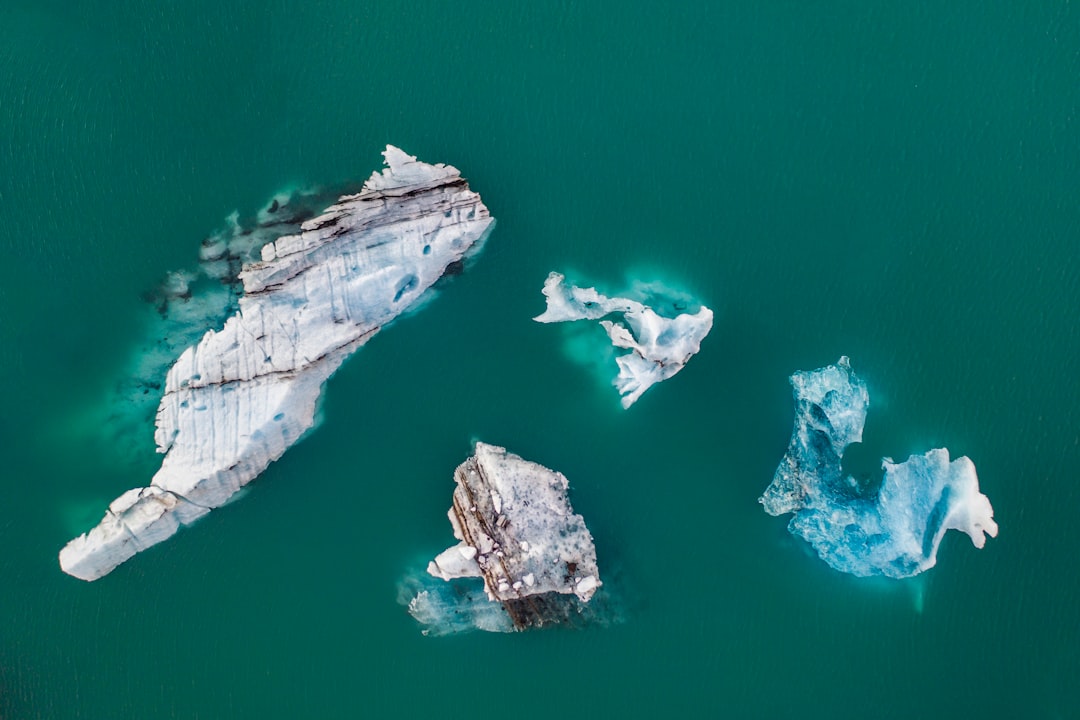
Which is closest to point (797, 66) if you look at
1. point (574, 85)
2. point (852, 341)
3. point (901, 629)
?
point (574, 85)

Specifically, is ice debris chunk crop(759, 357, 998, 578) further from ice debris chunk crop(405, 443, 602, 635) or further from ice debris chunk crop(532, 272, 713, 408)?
ice debris chunk crop(405, 443, 602, 635)

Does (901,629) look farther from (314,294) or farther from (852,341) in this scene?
(314,294)

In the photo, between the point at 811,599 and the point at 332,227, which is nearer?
the point at 332,227

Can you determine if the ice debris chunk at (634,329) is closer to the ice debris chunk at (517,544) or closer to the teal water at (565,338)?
the teal water at (565,338)

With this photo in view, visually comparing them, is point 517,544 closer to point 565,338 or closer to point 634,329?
point 565,338

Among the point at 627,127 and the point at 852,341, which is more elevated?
the point at 627,127

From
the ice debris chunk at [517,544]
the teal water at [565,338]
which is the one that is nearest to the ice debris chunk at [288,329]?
the teal water at [565,338]
